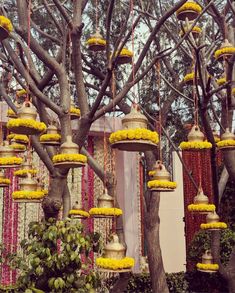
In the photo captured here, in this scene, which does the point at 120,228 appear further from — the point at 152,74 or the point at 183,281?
the point at 152,74

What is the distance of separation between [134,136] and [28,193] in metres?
1.32

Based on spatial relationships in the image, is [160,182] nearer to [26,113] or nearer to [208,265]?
[26,113]

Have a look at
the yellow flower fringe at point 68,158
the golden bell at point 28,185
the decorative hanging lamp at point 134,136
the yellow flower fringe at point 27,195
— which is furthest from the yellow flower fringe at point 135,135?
the golden bell at point 28,185

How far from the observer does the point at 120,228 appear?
16.8ft

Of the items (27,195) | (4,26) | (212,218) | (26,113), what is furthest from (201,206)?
(4,26)

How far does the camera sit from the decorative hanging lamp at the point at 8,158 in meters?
4.14

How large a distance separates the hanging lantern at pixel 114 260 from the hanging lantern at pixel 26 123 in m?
1.11

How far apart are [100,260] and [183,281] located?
18.1 ft

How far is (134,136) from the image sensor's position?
3197mm

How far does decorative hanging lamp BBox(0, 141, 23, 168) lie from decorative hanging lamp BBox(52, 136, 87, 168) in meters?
0.66

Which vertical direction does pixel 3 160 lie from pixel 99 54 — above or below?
below

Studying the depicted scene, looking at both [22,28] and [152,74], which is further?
[152,74]

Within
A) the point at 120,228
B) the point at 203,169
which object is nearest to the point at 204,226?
the point at 120,228

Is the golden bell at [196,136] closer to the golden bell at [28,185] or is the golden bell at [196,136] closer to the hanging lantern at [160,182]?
the hanging lantern at [160,182]
